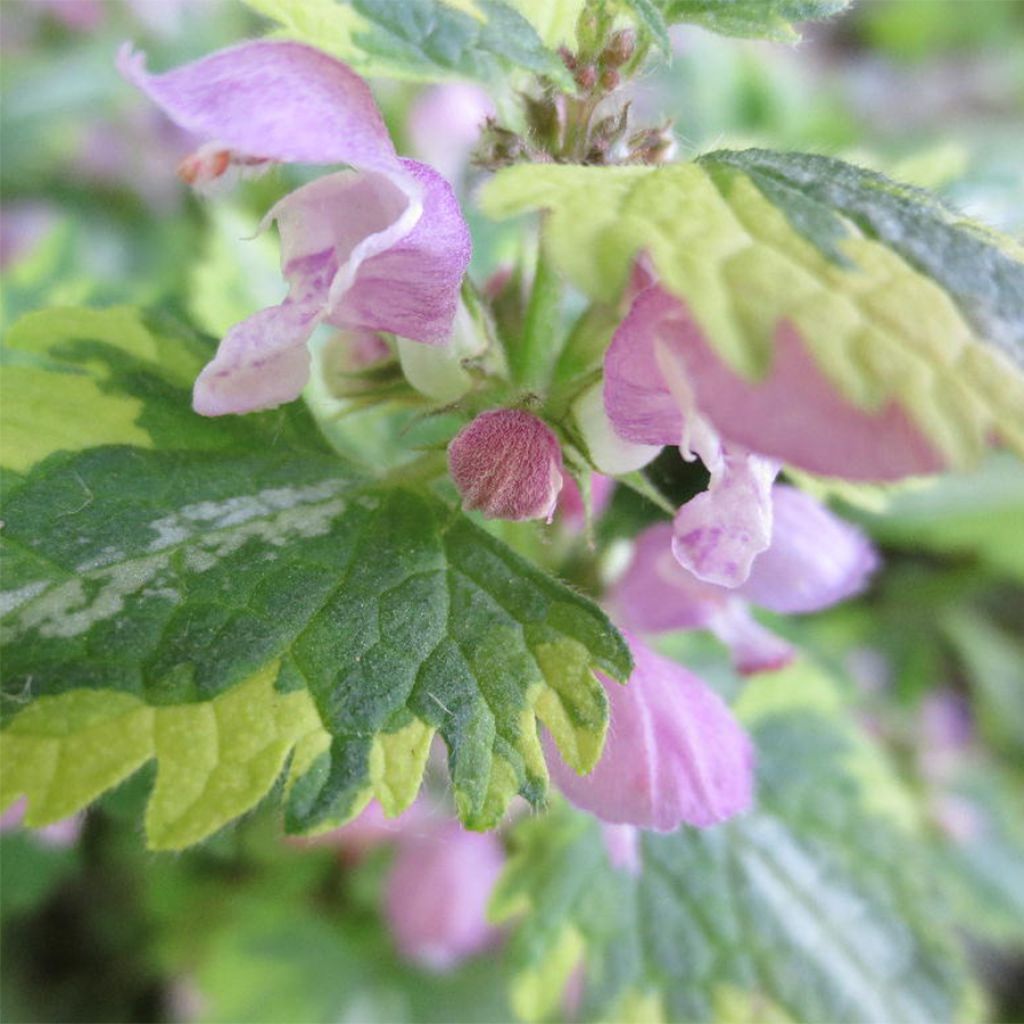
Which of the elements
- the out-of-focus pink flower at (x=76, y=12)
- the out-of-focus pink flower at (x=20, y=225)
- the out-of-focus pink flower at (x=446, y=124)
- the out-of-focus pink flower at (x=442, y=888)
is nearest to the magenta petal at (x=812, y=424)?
the out-of-focus pink flower at (x=442, y=888)

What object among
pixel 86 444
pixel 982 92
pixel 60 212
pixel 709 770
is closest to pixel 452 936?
pixel 709 770

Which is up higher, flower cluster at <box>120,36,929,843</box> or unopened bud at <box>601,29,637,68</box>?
unopened bud at <box>601,29,637,68</box>

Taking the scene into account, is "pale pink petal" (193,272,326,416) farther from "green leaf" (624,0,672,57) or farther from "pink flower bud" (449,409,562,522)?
"green leaf" (624,0,672,57)

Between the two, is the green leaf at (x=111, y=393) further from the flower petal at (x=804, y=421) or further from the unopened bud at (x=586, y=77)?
the flower petal at (x=804, y=421)

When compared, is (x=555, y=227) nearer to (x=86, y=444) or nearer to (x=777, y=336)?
(x=777, y=336)

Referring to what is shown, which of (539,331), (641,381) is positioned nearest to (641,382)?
(641,381)

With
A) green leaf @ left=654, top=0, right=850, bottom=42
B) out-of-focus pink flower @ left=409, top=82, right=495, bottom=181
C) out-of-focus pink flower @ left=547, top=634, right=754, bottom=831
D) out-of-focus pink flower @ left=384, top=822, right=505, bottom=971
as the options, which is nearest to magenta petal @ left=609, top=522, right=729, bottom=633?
out-of-focus pink flower @ left=547, top=634, right=754, bottom=831
